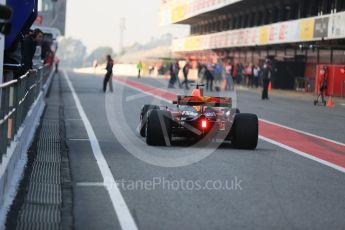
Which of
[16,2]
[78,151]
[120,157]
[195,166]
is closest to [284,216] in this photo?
[195,166]

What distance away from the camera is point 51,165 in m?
11.0

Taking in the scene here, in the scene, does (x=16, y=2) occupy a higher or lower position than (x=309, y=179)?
higher

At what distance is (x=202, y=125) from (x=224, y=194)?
4497 mm

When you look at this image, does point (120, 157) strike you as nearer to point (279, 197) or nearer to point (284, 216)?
point (279, 197)

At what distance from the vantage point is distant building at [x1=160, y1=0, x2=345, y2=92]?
45.5 m

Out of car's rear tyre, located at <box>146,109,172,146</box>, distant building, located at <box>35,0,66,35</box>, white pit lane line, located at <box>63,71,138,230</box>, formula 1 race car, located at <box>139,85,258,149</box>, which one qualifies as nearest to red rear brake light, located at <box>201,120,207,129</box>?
formula 1 race car, located at <box>139,85,258,149</box>

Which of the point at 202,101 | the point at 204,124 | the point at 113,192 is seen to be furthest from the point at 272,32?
the point at 113,192

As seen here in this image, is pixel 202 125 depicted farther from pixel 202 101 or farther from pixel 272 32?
pixel 272 32

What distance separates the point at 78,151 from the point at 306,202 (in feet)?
16.1

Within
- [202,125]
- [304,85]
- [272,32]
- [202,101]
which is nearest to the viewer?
[202,125]

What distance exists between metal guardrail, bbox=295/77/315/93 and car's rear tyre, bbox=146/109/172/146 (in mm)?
37884

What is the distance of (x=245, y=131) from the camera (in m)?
13.4

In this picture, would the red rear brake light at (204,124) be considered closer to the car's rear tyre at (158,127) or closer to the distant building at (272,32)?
the car's rear tyre at (158,127)

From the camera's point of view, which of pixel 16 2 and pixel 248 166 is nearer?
pixel 248 166
